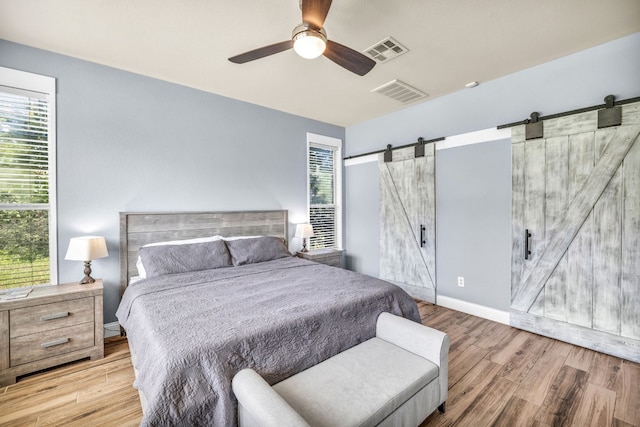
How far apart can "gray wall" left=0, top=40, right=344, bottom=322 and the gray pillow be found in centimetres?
52

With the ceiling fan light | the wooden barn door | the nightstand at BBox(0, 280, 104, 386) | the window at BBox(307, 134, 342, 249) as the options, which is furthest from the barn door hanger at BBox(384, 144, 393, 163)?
the nightstand at BBox(0, 280, 104, 386)

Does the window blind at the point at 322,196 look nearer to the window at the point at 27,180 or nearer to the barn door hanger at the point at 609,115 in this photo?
the window at the point at 27,180

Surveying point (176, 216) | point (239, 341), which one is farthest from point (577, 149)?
point (176, 216)

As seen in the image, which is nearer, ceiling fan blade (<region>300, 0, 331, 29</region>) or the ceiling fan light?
ceiling fan blade (<region>300, 0, 331, 29</region>)

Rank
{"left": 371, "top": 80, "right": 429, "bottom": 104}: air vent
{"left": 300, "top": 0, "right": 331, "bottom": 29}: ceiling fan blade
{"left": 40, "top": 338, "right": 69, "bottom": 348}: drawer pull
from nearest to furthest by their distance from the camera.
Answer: {"left": 300, "top": 0, "right": 331, "bottom": 29}: ceiling fan blade < {"left": 40, "top": 338, "right": 69, "bottom": 348}: drawer pull < {"left": 371, "top": 80, "right": 429, "bottom": 104}: air vent

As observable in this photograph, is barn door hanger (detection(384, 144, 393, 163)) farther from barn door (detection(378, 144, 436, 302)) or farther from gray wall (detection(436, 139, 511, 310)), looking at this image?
gray wall (detection(436, 139, 511, 310))

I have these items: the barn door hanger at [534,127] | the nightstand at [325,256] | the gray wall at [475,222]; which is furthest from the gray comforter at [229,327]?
the barn door hanger at [534,127]

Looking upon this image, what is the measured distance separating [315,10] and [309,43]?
179 mm

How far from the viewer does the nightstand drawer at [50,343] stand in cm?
213

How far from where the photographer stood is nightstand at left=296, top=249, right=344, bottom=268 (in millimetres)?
4102

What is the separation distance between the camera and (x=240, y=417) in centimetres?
134

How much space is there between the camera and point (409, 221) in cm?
404

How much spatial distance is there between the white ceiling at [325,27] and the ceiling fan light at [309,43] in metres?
0.41

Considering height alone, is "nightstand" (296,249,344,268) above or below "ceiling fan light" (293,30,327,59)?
below
